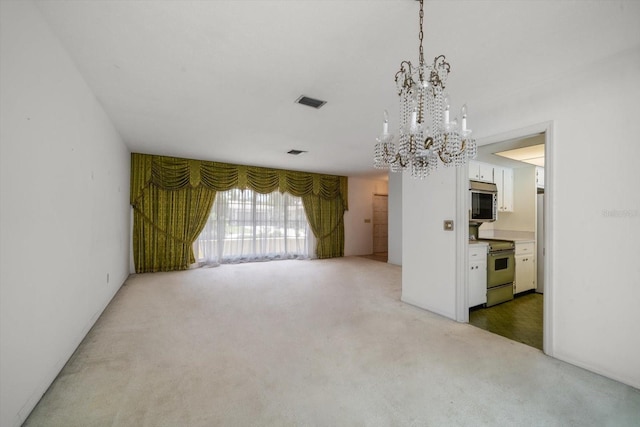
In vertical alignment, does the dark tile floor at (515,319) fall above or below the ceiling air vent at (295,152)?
below

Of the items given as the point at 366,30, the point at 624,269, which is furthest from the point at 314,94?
the point at 624,269

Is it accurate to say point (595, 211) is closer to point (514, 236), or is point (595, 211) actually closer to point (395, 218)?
point (514, 236)

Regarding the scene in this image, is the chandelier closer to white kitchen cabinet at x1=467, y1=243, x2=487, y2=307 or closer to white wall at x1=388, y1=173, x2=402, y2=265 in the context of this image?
white kitchen cabinet at x1=467, y1=243, x2=487, y2=307

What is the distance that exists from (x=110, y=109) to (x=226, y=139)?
1.54 m

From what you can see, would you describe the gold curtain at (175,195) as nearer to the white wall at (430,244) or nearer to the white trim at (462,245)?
the white wall at (430,244)

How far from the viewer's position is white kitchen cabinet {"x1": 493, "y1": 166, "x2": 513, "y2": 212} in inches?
171

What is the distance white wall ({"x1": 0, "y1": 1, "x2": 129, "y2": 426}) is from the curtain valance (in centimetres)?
287

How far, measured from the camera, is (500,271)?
3.83 meters

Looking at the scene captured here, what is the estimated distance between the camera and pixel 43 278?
5.96ft

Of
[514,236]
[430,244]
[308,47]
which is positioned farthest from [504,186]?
[308,47]

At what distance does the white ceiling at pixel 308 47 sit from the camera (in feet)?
5.49

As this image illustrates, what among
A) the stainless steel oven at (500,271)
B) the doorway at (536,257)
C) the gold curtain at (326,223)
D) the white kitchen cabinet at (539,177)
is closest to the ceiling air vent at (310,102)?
the doorway at (536,257)

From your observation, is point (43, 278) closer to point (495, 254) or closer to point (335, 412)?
point (335, 412)

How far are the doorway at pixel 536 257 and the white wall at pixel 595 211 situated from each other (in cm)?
5
